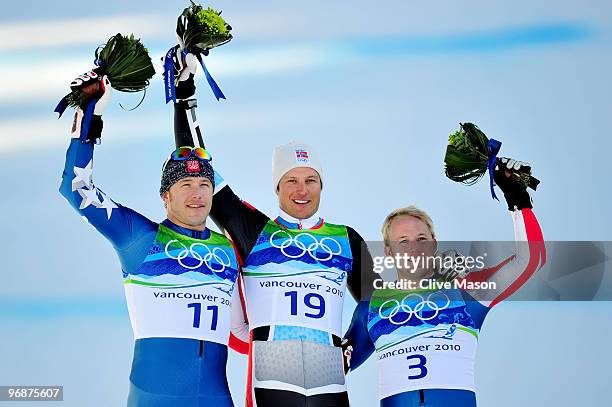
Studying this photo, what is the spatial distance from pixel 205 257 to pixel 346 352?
3.09ft

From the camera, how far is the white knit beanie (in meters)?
5.21

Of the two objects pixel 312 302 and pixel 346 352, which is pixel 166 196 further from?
pixel 346 352

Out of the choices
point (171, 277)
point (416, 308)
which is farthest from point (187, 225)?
point (416, 308)

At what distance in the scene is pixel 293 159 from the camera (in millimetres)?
5219

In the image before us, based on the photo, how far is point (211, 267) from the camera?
15.7 feet

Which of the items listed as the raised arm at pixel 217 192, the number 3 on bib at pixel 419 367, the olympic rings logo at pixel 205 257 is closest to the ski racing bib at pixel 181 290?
the olympic rings logo at pixel 205 257

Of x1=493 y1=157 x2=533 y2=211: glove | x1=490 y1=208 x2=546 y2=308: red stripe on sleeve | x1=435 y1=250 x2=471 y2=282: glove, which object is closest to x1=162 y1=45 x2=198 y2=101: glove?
x1=435 y1=250 x2=471 y2=282: glove

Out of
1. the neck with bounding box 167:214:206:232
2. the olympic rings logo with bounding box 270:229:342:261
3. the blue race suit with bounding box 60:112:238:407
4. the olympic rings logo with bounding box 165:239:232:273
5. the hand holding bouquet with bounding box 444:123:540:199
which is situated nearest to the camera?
the blue race suit with bounding box 60:112:238:407

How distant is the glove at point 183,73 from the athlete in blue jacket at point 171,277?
58 centimetres

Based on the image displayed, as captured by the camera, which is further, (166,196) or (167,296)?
(166,196)

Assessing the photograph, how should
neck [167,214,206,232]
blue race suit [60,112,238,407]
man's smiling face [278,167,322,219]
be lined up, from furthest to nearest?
1. man's smiling face [278,167,322,219]
2. neck [167,214,206,232]
3. blue race suit [60,112,238,407]

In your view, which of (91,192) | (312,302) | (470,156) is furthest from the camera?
(470,156)

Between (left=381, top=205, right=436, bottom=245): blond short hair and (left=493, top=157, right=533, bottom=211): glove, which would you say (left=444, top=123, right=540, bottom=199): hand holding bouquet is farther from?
(left=381, top=205, right=436, bottom=245): blond short hair

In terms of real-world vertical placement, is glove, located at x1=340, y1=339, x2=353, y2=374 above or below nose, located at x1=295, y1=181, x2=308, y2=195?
below
